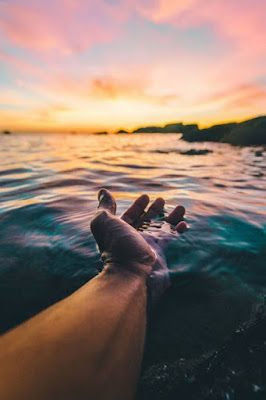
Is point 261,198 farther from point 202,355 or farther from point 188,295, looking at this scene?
point 202,355

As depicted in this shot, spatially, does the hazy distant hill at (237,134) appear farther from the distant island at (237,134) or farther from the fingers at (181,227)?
the fingers at (181,227)

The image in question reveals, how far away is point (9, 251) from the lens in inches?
109

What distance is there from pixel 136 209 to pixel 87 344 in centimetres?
197

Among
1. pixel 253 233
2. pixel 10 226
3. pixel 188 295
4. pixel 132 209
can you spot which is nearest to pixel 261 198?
pixel 253 233

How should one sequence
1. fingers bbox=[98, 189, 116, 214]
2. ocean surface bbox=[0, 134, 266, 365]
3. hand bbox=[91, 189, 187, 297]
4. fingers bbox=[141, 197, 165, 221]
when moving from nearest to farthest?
ocean surface bbox=[0, 134, 266, 365]
hand bbox=[91, 189, 187, 297]
fingers bbox=[98, 189, 116, 214]
fingers bbox=[141, 197, 165, 221]

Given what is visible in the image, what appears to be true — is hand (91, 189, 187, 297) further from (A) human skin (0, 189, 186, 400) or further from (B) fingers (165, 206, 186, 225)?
(B) fingers (165, 206, 186, 225)

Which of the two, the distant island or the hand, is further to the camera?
the distant island

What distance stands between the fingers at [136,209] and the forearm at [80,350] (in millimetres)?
1431

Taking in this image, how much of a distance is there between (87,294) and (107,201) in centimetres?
146

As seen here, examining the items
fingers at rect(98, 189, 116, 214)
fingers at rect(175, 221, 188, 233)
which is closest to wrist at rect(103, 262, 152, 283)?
fingers at rect(98, 189, 116, 214)

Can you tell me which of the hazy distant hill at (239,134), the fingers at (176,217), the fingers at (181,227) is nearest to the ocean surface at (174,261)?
the fingers at (181,227)

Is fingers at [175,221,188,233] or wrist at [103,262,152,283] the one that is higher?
wrist at [103,262,152,283]

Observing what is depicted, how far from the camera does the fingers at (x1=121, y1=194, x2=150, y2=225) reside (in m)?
3.09

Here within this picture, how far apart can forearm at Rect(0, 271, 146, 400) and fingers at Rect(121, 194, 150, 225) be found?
4.69ft
